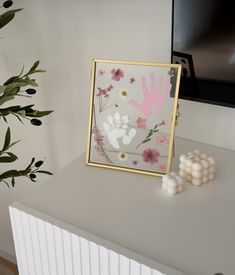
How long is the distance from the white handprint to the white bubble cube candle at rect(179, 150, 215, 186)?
0.52 feet

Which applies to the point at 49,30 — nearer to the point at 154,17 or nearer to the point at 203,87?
the point at 154,17

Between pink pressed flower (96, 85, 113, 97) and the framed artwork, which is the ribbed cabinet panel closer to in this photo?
the framed artwork

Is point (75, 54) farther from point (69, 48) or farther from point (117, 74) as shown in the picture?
point (117, 74)

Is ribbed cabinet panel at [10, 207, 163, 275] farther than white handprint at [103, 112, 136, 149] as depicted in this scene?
No

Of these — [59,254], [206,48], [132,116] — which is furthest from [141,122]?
[59,254]

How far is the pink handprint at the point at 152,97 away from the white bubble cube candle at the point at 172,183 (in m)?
0.17

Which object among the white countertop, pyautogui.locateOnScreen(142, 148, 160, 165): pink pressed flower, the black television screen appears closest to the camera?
the white countertop

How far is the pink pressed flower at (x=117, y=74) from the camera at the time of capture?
1144 mm

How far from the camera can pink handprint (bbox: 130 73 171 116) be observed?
1103mm

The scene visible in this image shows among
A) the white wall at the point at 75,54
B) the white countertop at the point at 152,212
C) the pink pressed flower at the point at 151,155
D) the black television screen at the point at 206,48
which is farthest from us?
the white wall at the point at 75,54

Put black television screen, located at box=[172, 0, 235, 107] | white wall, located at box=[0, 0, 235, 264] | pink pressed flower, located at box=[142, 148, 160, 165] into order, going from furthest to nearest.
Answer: white wall, located at box=[0, 0, 235, 264]
pink pressed flower, located at box=[142, 148, 160, 165]
black television screen, located at box=[172, 0, 235, 107]

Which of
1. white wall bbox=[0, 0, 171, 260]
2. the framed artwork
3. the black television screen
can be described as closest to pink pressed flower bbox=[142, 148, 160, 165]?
the framed artwork

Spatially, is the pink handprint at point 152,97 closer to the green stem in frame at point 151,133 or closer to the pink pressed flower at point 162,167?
the green stem in frame at point 151,133

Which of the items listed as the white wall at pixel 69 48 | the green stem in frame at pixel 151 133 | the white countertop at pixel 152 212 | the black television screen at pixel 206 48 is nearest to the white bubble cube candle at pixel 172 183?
the white countertop at pixel 152 212
